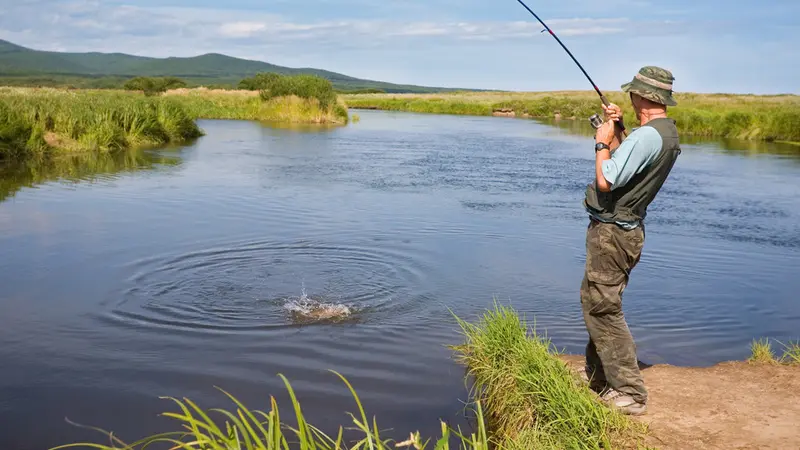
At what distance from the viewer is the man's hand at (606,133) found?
4.21m

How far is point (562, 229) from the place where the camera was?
11117 mm

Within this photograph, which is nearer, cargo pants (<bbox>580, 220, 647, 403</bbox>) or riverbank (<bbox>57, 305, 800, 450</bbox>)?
riverbank (<bbox>57, 305, 800, 450</bbox>)

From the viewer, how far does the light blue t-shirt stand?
4031 millimetres

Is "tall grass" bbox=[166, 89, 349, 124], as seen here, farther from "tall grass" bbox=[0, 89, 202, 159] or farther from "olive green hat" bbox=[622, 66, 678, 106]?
"olive green hat" bbox=[622, 66, 678, 106]

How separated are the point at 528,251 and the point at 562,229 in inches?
65.8

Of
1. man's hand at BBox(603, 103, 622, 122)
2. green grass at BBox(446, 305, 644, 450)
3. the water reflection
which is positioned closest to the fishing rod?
man's hand at BBox(603, 103, 622, 122)

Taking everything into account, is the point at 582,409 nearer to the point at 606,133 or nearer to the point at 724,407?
the point at 724,407

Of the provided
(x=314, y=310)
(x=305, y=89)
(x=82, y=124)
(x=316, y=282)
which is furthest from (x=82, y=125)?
(x=305, y=89)

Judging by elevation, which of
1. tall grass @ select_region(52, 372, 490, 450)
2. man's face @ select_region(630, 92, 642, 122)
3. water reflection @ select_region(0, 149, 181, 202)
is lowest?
water reflection @ select_region(0, 149, 181, 202)

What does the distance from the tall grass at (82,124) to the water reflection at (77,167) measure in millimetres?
340

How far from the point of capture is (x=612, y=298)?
14.0 feet

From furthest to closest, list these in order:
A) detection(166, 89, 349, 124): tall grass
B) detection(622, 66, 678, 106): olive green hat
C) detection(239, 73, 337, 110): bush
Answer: detection(239, 73, 337, 110): bush
detection(166, 89, 349, 124): tall grass
detection(622, 66, 678, 106): olive green hat

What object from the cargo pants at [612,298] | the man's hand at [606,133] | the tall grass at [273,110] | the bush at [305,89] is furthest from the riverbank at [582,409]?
the bush at [305,89]

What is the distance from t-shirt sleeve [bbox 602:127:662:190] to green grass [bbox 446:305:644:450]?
1.10m
